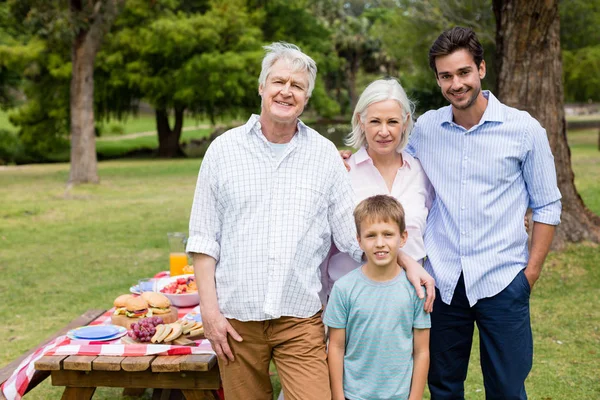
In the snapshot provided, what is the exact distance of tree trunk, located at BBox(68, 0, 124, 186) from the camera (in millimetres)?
16703

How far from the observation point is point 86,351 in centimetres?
349

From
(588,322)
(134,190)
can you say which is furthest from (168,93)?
(588,322)

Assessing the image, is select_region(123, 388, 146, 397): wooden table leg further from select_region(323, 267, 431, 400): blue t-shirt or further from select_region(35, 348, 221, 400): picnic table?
select_region(323, 267, 431, 400): blue t-shirt

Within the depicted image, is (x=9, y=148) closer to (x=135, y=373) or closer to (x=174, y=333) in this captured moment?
(x=174, y=333)

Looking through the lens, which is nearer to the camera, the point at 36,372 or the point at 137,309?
the point at 36,372

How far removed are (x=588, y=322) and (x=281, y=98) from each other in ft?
14.6

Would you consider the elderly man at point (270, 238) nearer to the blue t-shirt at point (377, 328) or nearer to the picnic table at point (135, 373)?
the blue t-shirt at point (377, 328)

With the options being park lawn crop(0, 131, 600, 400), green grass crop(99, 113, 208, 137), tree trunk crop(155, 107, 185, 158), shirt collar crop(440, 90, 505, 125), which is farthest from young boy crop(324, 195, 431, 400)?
green grass crop(99, 113, 208, 137)

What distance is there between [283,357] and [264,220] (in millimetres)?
572

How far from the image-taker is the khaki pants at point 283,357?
292 centimetres

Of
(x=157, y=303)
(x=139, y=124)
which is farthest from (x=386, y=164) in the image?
(x=139, y=124)

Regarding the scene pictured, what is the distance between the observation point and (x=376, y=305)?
9.52ft

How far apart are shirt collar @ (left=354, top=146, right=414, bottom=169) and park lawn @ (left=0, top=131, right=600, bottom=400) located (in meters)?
2.17

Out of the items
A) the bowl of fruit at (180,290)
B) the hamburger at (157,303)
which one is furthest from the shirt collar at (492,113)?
the bowl of fruit at (180,290)
